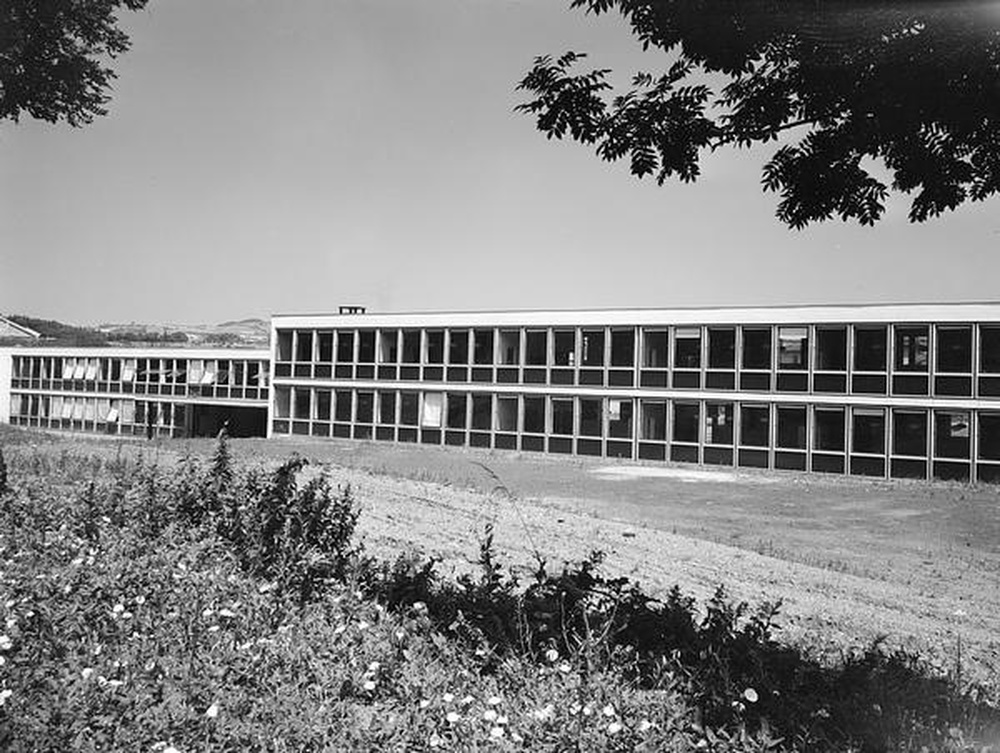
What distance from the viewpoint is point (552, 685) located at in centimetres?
405

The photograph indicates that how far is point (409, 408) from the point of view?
116 ft

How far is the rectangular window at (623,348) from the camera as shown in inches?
1204

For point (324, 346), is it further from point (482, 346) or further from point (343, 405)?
point (482, 346)

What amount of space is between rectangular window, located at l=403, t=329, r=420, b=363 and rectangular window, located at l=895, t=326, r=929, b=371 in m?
17.1

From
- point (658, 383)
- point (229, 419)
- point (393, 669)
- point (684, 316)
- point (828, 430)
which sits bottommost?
point (229, 419)

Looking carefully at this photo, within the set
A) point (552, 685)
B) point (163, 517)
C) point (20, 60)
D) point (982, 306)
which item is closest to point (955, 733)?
point (552, 685)

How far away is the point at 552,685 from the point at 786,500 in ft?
56.4

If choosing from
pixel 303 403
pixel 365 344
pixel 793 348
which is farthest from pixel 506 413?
pixel 793 348

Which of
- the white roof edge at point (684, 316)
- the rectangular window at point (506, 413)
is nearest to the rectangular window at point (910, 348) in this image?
the white roof edge at point (684, 316)

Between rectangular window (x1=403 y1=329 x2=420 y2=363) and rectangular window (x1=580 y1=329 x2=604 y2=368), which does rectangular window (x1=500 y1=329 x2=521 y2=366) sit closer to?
rectangular window (x1=580 y1=329 x2=604 y2=368)

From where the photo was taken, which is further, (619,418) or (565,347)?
(565,347)

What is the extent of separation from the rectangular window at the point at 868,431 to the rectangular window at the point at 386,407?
16929 mm

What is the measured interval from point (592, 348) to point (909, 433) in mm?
10408

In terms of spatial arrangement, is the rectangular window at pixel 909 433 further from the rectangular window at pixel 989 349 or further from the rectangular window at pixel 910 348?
the rectangular window at pixel 989 349
